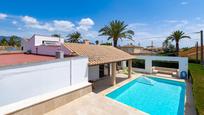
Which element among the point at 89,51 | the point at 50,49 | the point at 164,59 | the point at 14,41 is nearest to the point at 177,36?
the point at 164,59

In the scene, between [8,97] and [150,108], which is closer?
[8,97]

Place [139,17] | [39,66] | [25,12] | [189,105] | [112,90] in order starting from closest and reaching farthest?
[39,66] < [189,105] < [112,90] < [25,12] < [139,17]

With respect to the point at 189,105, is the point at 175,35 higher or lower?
higher

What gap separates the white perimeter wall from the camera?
25.2 ft

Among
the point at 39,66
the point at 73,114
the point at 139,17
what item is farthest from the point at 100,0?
the point at 73,114

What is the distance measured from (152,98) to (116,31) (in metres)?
20.3

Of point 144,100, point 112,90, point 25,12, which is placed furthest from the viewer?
point 25,12

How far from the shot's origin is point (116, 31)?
31.8 meters

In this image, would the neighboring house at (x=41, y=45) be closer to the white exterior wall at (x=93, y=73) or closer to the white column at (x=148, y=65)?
the white exterior wall at (x=93, y=73)

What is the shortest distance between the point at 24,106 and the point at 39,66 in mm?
2618

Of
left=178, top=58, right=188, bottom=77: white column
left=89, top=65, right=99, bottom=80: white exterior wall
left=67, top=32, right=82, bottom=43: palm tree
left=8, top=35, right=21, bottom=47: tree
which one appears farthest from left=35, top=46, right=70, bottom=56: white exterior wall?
left=8, top=35, right=21, bottom=47: tree

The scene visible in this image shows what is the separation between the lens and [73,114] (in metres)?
8.70

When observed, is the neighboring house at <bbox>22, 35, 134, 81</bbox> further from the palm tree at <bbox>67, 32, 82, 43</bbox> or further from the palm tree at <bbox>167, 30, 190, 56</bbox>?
the palm tree at <bbox>67, 32, 82, 43</bbox>

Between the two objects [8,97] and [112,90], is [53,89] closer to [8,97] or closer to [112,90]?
[8,97]
